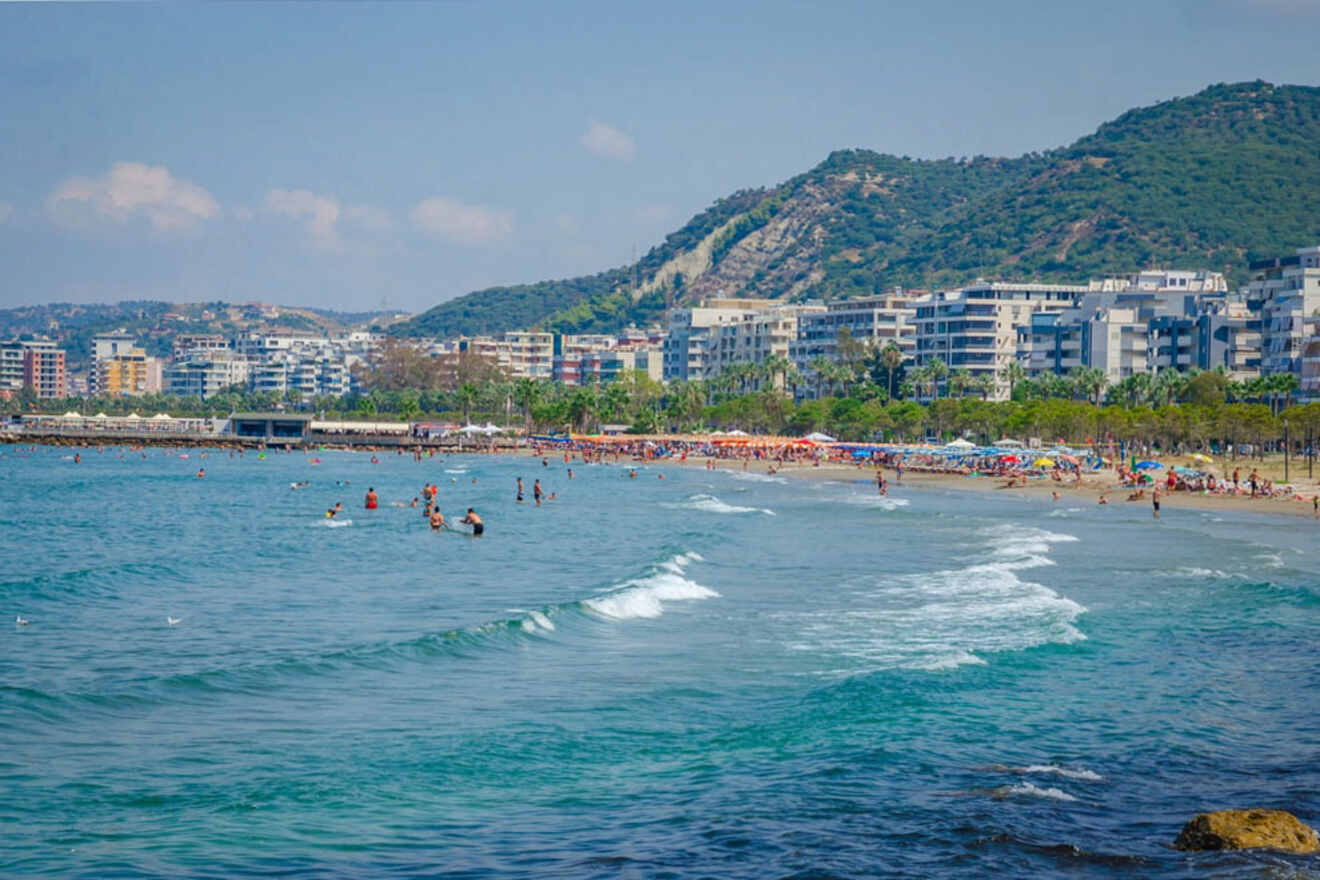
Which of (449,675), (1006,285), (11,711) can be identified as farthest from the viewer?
(1006,285)

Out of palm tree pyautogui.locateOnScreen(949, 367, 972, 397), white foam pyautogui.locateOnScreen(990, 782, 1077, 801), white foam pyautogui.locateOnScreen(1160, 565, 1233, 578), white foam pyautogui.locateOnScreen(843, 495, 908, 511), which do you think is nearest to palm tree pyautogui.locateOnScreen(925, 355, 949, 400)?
palm tree pyautogui.locateOnScreen(949, 367, 972, 397)

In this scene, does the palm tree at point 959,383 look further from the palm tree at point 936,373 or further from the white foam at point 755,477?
the white foam at point 755,477

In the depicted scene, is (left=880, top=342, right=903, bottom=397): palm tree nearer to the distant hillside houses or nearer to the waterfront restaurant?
the distant hillside houses

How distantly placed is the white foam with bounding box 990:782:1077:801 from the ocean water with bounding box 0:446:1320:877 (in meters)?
0.05

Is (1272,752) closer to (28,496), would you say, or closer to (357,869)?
(357,869)

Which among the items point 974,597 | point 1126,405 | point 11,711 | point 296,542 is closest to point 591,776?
point 11,711

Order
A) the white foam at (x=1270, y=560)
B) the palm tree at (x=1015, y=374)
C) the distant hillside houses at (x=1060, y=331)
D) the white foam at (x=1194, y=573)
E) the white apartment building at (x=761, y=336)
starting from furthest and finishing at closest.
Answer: the white apartment building at (x=761, y=336) → the palm tree at (x=1015, y=374) → the distant hillside houses at (x=1060, y=331) → the white foam at (x=1270, y=560) → the white foam at (x=1194, y=573)

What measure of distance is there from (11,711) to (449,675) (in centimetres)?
676

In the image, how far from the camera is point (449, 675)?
2419 centimetres

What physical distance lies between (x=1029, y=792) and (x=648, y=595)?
1746 cm

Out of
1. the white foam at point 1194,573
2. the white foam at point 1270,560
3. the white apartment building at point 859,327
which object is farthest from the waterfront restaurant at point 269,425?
the white foam at point 1194,573

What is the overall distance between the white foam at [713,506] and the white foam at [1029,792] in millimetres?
46339

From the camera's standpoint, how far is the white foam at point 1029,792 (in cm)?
1684

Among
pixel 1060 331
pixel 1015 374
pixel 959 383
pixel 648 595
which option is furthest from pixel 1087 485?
pixel 1060 331
